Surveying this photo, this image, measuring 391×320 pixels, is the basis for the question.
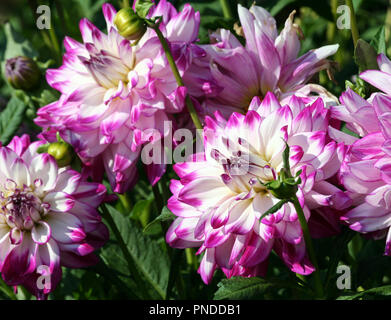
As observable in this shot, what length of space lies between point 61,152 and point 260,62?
0.91 feet

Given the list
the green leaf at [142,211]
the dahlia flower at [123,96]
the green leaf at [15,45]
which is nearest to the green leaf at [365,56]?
the dahlia flower at [123,96]

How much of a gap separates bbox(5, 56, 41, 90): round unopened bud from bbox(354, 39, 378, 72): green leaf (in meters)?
0.50

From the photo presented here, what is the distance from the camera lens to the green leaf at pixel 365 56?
2.56 feet

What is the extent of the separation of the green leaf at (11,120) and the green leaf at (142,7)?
0.41 metres

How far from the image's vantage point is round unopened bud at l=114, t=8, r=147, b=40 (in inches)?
29.4

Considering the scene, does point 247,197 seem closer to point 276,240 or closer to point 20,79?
point 276,240

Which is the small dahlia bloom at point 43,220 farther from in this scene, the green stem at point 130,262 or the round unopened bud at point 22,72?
the round unopened bud at point 22,72

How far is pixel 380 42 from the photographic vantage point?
839mm

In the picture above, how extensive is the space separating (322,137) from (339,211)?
87mm

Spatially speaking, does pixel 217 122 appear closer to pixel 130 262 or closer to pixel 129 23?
pixel 129 23

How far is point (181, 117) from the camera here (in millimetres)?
847

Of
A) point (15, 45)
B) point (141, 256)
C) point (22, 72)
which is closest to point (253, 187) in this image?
point (141, 256)

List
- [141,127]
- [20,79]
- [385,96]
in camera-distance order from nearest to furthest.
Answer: [385,96]
[141,127]
[20,79]
